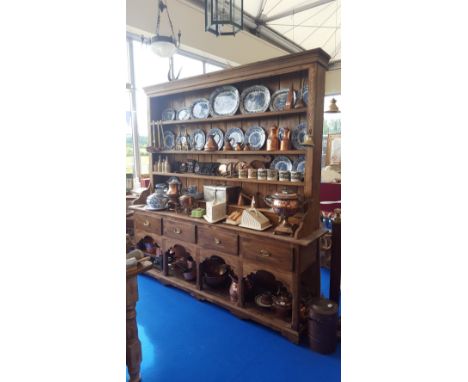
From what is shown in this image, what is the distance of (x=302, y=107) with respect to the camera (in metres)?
2.11

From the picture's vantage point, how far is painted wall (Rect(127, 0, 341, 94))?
3.48m

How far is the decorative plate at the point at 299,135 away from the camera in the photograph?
2211 mm

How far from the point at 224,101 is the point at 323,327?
194cm

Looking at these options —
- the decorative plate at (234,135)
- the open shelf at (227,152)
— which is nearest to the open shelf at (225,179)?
the open shelf at (227,152)

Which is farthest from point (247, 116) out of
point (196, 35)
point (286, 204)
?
point (196, 35)

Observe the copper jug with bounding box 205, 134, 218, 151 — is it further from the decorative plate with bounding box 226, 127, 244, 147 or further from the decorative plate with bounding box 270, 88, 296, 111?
the decorative plate with bounding box 270, 88, 296, 111

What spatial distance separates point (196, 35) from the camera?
424cm

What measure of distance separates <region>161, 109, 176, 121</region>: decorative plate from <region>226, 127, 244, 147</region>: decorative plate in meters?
0.75

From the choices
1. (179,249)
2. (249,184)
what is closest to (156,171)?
(179,249)

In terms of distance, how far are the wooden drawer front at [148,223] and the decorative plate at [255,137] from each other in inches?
44.0

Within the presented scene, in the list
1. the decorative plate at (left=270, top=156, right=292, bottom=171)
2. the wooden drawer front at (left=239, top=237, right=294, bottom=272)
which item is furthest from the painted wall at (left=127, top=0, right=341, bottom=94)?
the wooden drawer front at (left=239, top=237, right=294, bottom=272)
